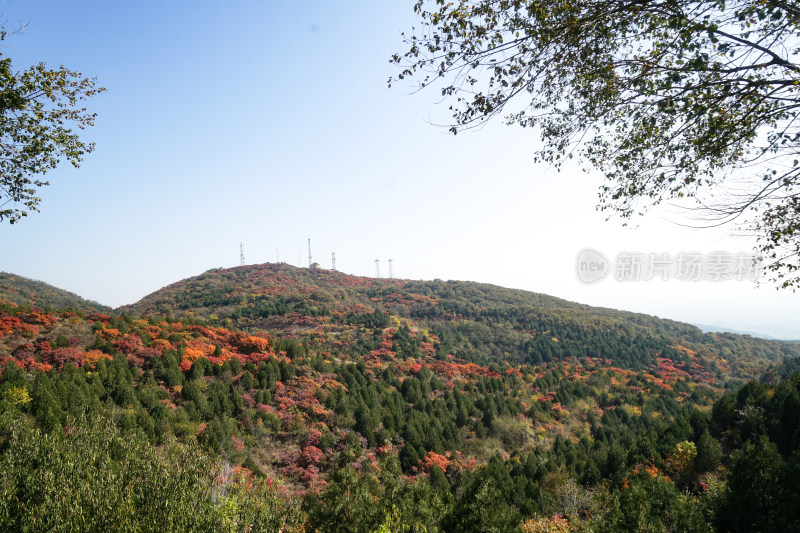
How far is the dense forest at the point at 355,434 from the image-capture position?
1171 cm

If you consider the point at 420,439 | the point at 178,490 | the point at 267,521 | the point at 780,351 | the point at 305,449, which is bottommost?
the point at 780,351

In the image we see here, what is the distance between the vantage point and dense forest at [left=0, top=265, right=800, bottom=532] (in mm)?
11711

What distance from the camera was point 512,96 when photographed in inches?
216

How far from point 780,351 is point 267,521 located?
137911 mm

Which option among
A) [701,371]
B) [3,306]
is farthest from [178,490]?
[701,371]

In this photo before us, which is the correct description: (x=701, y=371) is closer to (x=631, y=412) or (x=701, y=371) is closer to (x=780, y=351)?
(x=631, y=412)

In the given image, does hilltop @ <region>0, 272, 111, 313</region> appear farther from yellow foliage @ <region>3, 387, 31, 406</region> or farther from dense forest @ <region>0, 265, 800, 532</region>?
yellow foliage @ <region>3, 387, 31, 406</region>

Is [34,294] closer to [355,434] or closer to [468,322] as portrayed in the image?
[355,434]

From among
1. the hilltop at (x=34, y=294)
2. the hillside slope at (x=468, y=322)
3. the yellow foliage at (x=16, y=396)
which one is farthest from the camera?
the hillside slope at (x=468, y=322)

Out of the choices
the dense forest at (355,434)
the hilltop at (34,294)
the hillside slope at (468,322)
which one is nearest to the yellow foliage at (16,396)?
the dense forest at (355,434)

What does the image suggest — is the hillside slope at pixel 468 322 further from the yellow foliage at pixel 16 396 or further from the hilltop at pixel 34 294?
the yellow foliage at pixel 16 396

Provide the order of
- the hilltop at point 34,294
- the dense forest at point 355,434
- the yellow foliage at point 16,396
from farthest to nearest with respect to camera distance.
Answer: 1. the hilltop at point 34,294
2. the yellow foliage at point 16,396
3. the dense forest at point 355,434

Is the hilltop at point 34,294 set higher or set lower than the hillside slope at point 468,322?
higher

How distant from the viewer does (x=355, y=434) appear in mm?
31891
